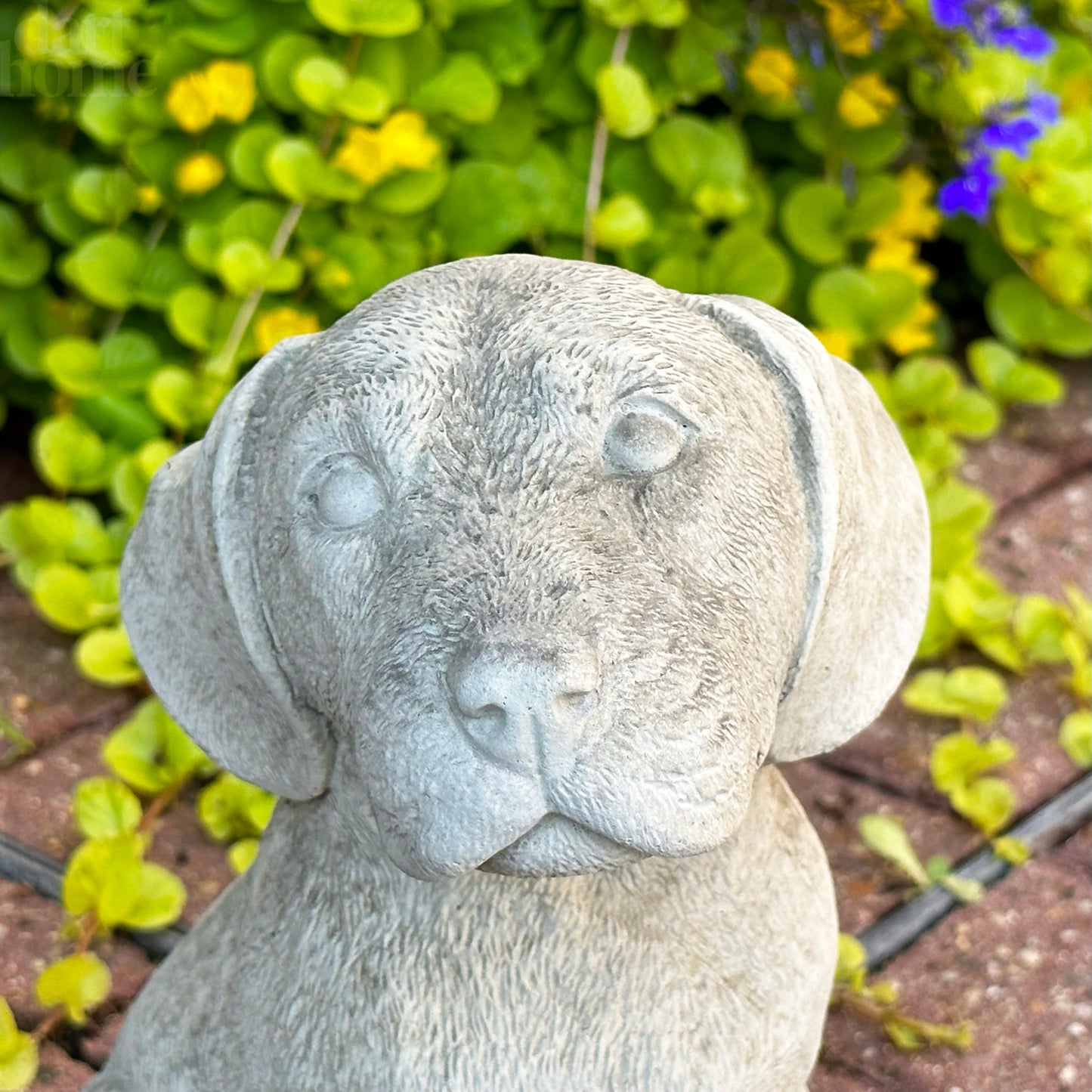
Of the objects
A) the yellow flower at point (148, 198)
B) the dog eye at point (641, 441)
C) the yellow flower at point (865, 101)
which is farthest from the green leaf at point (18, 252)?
the dog eye at point (641, 441)

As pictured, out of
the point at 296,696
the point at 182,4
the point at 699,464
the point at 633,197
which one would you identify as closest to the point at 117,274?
the point at 182,4

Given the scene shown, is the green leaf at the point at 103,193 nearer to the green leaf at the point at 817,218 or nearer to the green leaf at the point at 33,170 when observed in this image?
the green leaf at the point at 33,170

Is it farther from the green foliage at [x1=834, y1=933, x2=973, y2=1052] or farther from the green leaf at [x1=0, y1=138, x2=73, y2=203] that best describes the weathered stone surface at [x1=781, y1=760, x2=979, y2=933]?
the green leaf at [x1=0, y1=138, x2=73, y2=203]

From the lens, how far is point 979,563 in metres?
2.87

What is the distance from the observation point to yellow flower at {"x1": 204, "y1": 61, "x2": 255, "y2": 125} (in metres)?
2.53

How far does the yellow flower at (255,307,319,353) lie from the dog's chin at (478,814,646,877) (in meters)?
1.71

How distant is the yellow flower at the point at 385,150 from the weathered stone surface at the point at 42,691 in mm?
902

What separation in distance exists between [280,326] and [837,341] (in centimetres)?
97

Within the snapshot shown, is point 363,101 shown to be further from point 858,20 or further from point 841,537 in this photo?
point 841,537

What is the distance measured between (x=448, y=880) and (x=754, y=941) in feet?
0.85

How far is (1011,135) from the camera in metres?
2.65

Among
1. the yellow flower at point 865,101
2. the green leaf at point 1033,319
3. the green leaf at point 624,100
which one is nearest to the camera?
the green leaf at point 624,100

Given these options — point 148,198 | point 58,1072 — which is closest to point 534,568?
point 58,1072

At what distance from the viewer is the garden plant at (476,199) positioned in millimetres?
2506
